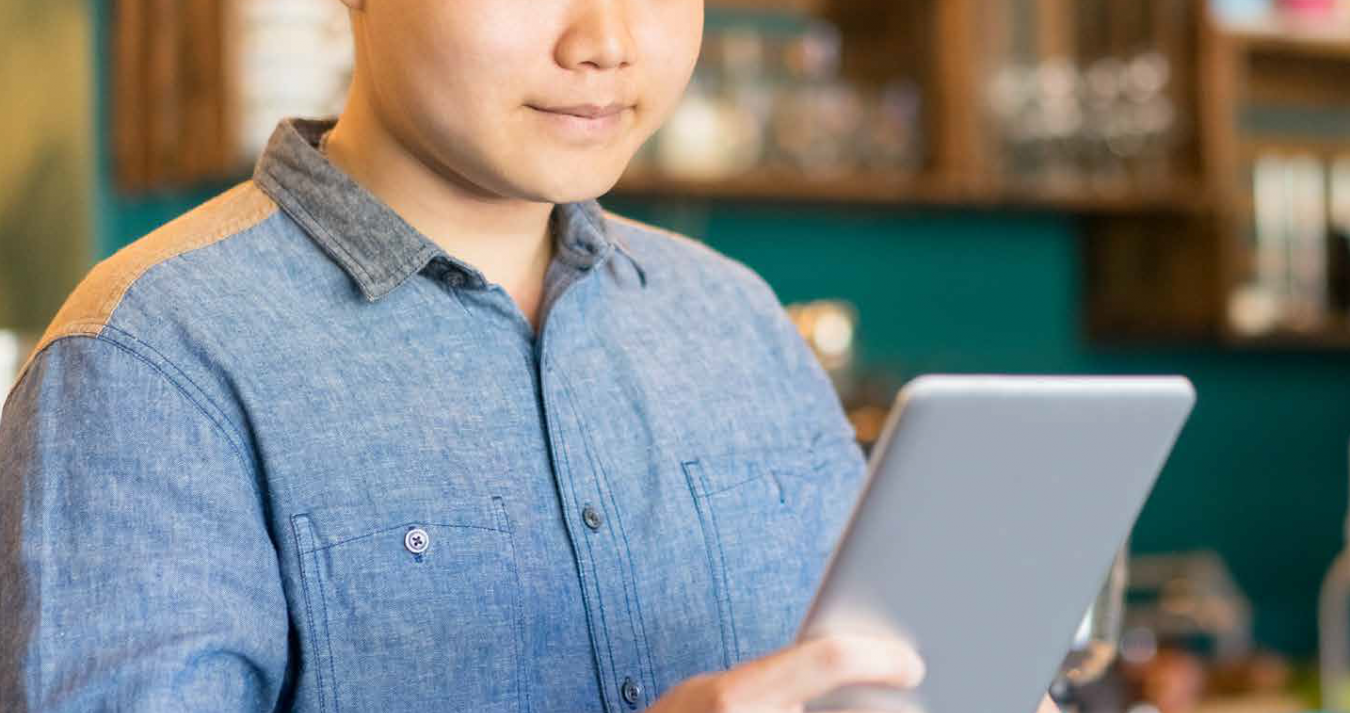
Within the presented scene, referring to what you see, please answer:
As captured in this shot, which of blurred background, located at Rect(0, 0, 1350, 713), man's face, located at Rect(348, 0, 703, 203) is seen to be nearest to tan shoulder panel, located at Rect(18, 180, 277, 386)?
man's face, located at Rect(348, 0, 703, 203)

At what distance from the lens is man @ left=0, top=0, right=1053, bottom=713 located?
3.04 ft

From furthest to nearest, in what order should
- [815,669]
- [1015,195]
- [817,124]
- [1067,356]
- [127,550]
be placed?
[1067,356], [1015,195], [817,124], [127,550], [815,669]

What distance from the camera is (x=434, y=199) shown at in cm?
112

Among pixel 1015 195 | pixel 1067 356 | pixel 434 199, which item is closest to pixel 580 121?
pixel 434 199

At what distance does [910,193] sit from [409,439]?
2563 mm

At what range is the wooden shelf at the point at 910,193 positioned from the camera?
332cm

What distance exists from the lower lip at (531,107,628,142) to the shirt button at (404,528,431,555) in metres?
0.25

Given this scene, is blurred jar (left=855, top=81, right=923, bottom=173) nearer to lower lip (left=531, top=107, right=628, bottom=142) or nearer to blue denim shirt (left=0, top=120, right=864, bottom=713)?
blue denim shirt (left=0, top=120, right=864, bottom=713)

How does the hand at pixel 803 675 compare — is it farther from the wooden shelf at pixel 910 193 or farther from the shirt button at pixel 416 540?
the wooden shelf at pixel 910 193

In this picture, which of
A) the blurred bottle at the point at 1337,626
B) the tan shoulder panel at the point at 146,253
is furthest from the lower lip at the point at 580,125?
the blurred bottle at the point at 1337,626

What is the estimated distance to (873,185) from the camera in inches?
136

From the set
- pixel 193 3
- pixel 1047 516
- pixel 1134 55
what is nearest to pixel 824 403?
pixel 1047 516

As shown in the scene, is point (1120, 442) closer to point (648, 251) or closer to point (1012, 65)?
point (648, 251)

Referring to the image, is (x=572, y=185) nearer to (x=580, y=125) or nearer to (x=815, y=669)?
(x=580, y=125)
